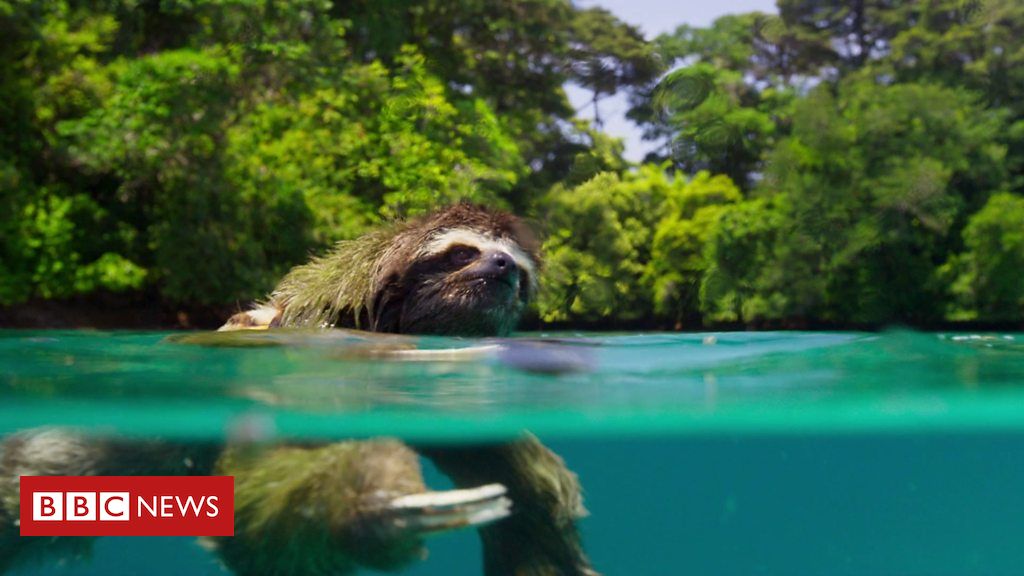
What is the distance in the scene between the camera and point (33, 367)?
23.0 feet

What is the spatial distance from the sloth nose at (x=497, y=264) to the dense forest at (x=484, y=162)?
690 centimetres

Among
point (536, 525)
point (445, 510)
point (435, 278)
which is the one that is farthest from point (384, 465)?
point (435, 278)

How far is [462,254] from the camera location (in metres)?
6.21

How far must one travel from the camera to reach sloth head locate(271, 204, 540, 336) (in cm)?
612

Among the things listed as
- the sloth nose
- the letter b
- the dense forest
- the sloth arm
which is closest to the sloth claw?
the sloth arm

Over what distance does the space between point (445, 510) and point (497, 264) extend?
2.20 metres

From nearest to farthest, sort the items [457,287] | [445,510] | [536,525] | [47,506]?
[445,510], [47,506], [536,525], [457,287]

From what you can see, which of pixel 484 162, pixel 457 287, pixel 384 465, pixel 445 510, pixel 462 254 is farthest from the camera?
pixel 484 162

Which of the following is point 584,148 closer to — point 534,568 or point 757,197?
point 757,197

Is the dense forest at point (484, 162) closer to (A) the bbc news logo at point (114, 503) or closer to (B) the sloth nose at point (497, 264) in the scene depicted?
(B) the sloth nose at point (497, 264)

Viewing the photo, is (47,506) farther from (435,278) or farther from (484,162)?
(484,162)

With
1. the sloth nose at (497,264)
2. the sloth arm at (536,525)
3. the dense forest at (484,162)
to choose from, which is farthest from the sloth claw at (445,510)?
the dense forest at (484,162)

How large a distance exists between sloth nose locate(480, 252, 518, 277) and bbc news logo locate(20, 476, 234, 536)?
2.07 m

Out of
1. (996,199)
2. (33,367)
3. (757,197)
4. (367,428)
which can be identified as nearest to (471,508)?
(367,428)
